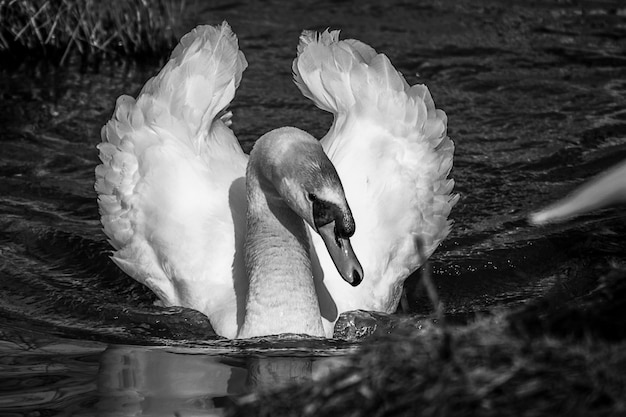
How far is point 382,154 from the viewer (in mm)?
6484

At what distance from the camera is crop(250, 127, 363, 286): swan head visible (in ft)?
17.2

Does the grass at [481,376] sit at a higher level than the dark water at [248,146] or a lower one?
higher

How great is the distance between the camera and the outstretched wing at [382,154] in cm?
625

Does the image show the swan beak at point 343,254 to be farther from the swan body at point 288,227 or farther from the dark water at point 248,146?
the dark water at point 248,146

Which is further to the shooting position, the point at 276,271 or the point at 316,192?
the point at 276,271

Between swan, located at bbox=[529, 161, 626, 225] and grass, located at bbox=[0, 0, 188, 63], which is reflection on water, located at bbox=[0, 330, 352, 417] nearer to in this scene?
swan, located at bbox=[529, 161, 626, 225]

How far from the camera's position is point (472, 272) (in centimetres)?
695

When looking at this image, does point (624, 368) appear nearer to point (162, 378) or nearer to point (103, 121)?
point (162, 378)

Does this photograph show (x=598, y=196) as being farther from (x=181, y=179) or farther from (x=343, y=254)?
(x=181, y=179)

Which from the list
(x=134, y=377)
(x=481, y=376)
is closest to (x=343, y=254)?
(x=134, y=377)

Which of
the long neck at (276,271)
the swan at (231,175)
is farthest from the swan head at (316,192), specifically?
the swan at (231,175)

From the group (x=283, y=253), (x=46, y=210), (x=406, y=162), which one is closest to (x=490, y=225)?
(x=406, y=162)

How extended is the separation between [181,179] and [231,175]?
330 mm

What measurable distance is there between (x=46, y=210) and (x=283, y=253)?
2.65 m
